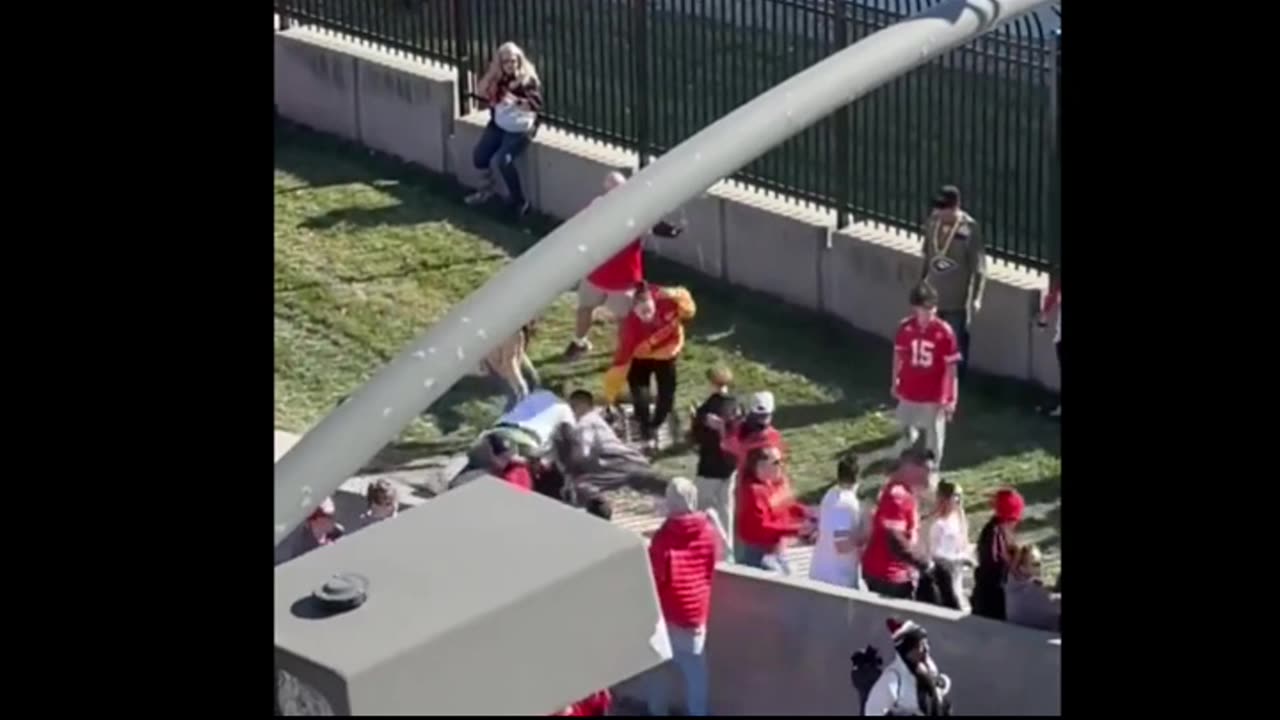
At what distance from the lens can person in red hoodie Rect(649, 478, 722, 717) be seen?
10398mm

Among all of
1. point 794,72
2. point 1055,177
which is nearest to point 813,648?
point 1055,177

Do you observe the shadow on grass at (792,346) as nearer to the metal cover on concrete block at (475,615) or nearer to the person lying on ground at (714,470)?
the person lying on ground at (714,470)

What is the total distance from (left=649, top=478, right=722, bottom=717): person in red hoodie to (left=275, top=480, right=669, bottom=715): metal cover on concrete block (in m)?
5.11

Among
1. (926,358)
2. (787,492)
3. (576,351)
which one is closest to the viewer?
(787,492)

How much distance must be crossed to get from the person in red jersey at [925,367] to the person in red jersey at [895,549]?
6.15 ft

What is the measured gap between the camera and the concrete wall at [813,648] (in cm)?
1037

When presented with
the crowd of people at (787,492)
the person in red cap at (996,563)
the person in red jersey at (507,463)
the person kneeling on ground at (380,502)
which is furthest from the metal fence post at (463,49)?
the person in red cap at (996,563)

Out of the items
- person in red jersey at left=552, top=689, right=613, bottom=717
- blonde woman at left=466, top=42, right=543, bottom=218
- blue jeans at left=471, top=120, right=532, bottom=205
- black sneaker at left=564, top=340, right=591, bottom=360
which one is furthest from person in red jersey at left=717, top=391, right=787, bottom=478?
blue jeans at left=471, top=120, right=532, bottom=205

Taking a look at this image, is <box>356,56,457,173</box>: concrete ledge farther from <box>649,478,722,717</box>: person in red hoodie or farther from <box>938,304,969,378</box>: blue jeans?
<box>649,478,722,717</box>: person in red hoodie

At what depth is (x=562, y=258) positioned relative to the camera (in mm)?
4770

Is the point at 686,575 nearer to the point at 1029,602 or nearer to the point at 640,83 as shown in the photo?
the point at 1029,602

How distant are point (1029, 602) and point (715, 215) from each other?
5.93 m

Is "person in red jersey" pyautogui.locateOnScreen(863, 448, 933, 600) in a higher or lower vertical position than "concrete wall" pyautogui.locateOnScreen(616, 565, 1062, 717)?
higher
